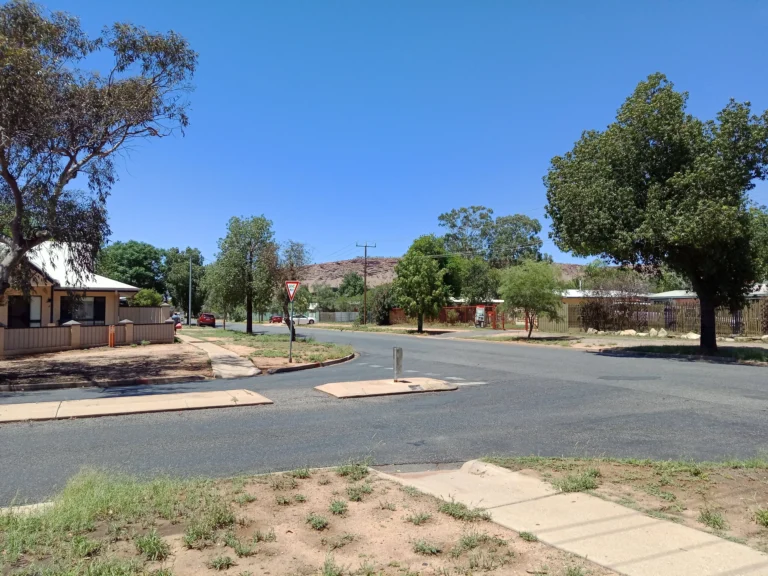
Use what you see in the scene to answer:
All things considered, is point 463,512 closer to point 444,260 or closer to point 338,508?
point 338,508

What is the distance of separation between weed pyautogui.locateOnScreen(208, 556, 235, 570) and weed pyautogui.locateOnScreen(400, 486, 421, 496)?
2096mm

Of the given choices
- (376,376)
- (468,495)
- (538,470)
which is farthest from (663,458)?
(376,376)

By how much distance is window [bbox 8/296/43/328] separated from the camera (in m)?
27.5

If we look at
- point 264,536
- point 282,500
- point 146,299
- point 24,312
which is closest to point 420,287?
point 146,299

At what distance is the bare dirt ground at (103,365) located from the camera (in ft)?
52.4

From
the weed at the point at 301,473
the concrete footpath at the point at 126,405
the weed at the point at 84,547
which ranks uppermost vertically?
the weed at the point at 84,547

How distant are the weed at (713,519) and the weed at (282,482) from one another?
12.3 ft

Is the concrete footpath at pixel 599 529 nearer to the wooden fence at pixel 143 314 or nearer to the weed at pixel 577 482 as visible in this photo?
the weed at pixel 577 482

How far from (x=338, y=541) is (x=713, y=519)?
311cm

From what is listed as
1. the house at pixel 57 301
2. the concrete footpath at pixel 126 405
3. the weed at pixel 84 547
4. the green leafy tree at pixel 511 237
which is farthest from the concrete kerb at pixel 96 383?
the green leafy tree at pixel 511 237

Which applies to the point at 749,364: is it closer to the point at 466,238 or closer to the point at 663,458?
the point at 663,458

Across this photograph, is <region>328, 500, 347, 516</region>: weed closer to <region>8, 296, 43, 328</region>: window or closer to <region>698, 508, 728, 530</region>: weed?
<region>698, 508, 728, 530</region>: weed

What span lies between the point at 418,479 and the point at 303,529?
197 cm

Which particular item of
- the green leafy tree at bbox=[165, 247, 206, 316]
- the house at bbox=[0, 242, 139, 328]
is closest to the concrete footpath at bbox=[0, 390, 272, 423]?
the house at bbox=[0, 242, 139, 328]
